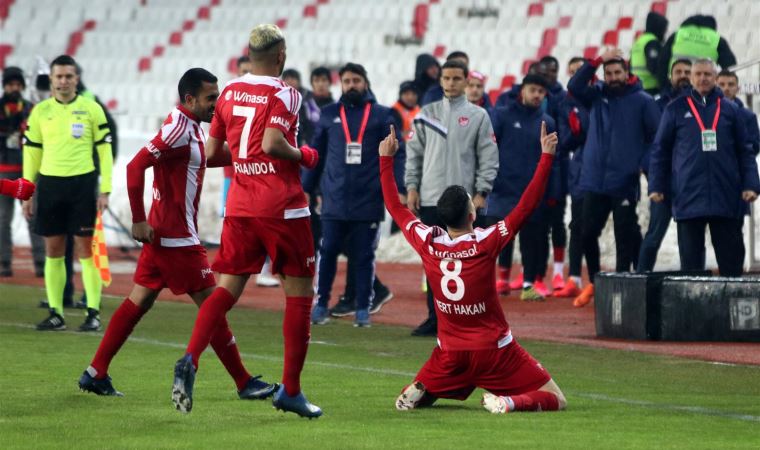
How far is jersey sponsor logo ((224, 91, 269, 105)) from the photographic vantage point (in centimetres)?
737

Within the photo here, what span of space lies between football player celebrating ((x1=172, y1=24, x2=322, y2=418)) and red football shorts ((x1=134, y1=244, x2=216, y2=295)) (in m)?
0.81

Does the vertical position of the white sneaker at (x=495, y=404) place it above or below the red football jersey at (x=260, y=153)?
below

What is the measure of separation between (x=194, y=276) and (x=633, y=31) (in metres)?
17.0

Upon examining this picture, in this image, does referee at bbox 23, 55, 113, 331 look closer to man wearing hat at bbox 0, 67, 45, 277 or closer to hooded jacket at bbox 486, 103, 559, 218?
hooded jacket at bbox 486, 103, 559, 218

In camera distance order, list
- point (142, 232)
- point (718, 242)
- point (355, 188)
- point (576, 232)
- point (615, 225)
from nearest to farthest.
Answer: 1. point (142, 232)
2. point (718, 242)
3. point (355, 188)
4. point (615, 225)
5. point (576, 232)

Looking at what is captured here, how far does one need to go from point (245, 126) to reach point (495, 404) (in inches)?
70.7

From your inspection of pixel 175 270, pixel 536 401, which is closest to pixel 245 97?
pixel 175 270

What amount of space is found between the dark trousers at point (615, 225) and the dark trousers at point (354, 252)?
2.13m

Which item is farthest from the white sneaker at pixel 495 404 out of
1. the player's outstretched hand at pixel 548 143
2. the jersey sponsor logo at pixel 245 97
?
the jersey sponsor logo at pixel 245 97

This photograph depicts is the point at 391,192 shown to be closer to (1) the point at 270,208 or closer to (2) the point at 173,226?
(1) the point at 270,208

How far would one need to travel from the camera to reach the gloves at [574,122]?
14625 millimetres

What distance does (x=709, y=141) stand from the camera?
12062mm

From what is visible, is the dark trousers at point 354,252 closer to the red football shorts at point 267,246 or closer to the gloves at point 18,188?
the gloves at point 18,188

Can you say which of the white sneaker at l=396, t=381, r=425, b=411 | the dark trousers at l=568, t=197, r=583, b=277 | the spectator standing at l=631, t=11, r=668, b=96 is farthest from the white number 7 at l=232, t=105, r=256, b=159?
the spectator standing at l=631, t=11, r=668, b=96
